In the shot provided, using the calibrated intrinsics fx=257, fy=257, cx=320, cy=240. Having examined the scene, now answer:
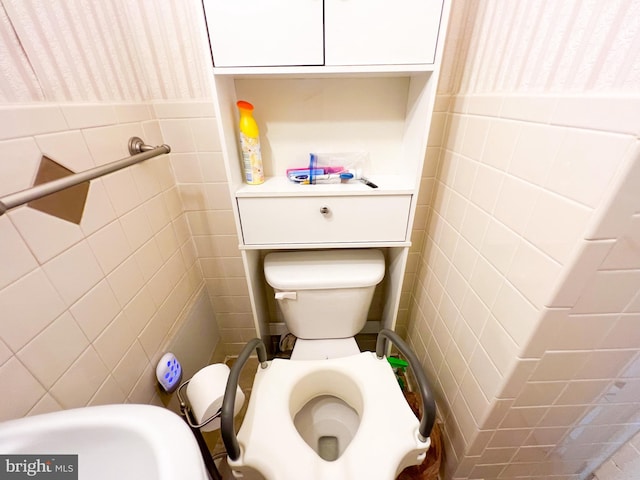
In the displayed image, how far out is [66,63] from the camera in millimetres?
564

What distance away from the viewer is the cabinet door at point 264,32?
23.0 inches

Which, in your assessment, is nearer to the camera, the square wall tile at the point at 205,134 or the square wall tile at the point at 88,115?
the square wall tile at the point at 88,115

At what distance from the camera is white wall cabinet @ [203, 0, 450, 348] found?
1.94 feet

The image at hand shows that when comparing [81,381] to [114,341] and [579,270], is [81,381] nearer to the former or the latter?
[114,341]

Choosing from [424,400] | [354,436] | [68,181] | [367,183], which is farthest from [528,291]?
[68,181]

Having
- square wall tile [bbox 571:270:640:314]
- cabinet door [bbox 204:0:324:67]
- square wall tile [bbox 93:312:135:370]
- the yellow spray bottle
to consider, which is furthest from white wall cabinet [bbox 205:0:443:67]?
square wall tile [bbox 93:312:135:370]

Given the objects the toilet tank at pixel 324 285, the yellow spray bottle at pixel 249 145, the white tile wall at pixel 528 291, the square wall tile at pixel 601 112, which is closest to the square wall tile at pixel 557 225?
the white tile wall at pixel 528 291

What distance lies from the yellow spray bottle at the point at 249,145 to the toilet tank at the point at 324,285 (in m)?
0.31

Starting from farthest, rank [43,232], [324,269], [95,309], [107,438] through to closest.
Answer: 1. [324,269]
2. [95,309]
3. [43,232]
4. [107,438]

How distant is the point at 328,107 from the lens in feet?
2.83

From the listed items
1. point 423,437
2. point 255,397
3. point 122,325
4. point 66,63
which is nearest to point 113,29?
point 66,63

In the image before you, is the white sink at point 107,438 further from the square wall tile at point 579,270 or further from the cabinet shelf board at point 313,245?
the square wall tile at point 579,270

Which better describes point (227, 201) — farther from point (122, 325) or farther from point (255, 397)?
point (255, 397)

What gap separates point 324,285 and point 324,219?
0.24 meters
